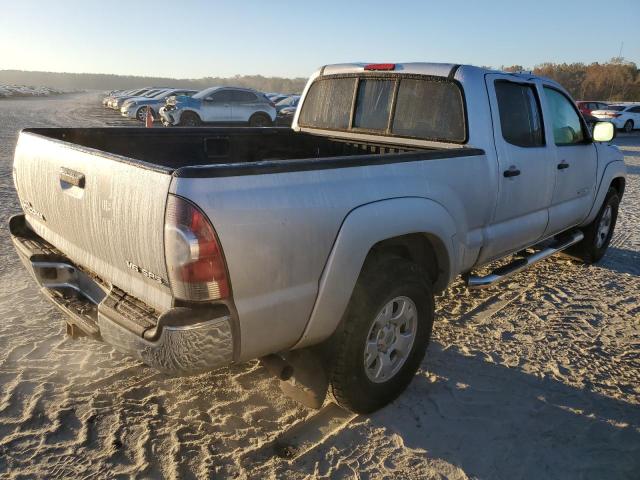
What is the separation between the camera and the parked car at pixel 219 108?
18016 millimetres

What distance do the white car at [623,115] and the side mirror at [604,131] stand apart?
23040 mm

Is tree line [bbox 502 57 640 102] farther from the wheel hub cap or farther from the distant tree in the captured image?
the wheel hub cap

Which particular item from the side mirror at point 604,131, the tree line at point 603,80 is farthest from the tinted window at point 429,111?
the tree line at point 603,80

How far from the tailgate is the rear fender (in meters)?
0.71

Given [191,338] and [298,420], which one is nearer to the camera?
[191,338]

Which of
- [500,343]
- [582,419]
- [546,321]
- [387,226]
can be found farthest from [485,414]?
[546,321]

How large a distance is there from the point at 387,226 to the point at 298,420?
1248 millimetres

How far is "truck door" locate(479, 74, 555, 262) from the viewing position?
3623 millimetres

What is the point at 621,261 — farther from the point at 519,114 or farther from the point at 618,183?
the point at 519,114

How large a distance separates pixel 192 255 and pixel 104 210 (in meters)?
0.63

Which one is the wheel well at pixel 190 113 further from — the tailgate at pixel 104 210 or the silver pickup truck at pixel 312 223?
the tailgate at pixel 104 210

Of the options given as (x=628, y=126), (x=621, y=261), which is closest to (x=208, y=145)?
(x=621, y=261)

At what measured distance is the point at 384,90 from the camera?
405cm

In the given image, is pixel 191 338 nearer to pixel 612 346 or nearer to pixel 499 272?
pixel 499 272
